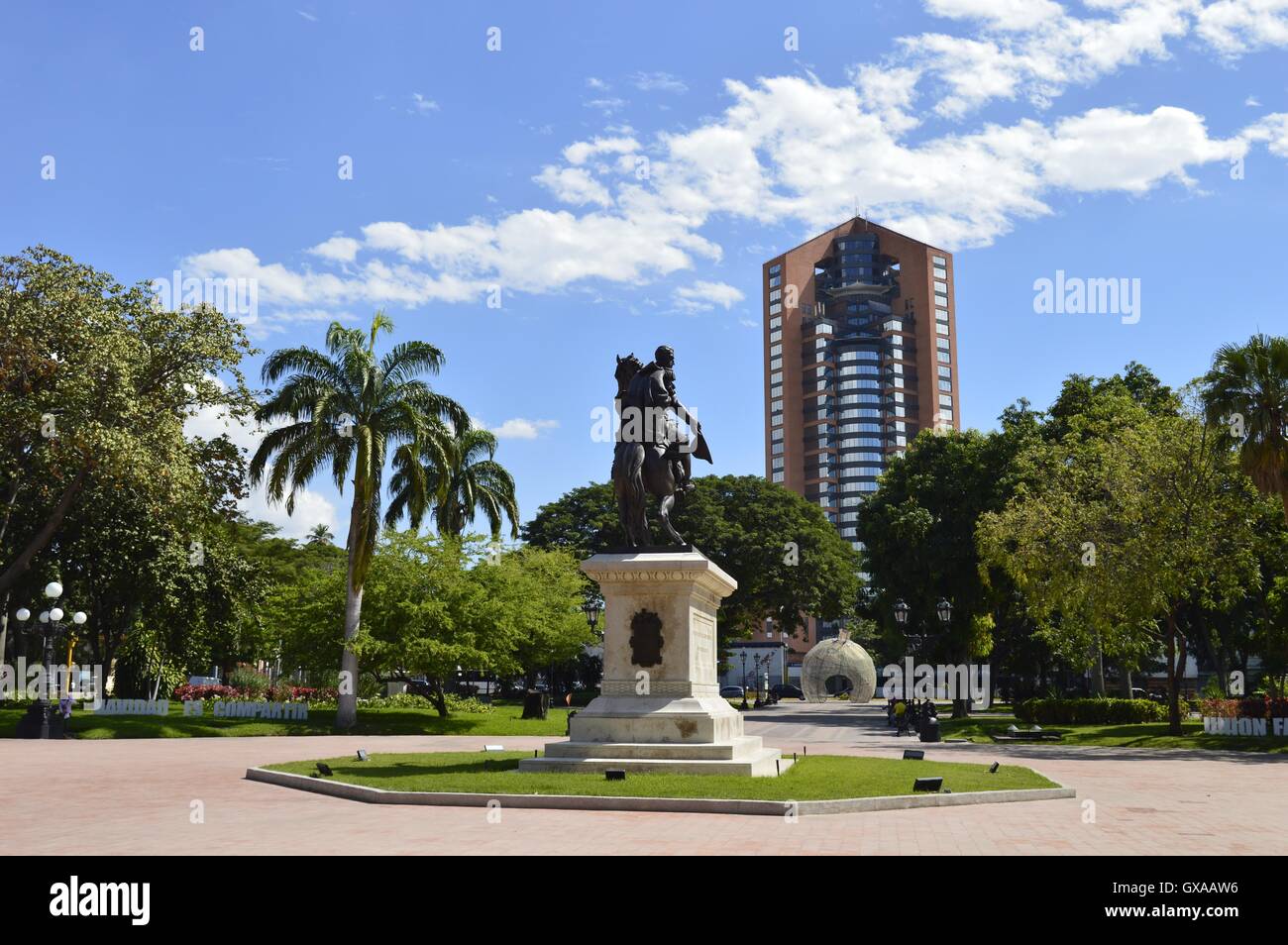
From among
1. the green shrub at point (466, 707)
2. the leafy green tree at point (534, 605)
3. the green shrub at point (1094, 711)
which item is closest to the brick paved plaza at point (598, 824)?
the leafy green tree at point (534, 605)

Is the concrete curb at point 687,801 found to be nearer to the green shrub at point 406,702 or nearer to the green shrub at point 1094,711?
the green shrub at point 1094,711

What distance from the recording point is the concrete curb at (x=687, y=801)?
12.1m

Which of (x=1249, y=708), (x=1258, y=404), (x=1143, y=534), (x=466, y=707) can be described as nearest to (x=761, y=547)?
(x=466, y=707)

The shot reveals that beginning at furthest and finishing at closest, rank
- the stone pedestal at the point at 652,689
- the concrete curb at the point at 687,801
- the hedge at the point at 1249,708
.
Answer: the hedge at the point at 1249,708
the stone pedestal at the point at 652,689
the concrete curb at the point at 687,801

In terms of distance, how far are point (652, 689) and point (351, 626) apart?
1857cm

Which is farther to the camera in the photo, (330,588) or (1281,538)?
(330,588)

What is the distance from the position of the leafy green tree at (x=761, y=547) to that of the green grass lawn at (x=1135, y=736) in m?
20.2

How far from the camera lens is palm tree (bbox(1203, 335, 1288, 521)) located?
1025 inches

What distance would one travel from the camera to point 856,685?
66.5m

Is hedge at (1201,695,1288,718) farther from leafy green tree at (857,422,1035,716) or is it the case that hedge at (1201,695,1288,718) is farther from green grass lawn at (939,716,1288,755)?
leafy green tree at (857,422,1035,716)

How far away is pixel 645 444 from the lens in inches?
664

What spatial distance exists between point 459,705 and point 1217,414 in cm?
2734

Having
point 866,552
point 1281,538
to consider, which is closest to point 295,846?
point 1281,538

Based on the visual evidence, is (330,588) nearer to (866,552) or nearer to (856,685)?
(866,552)
